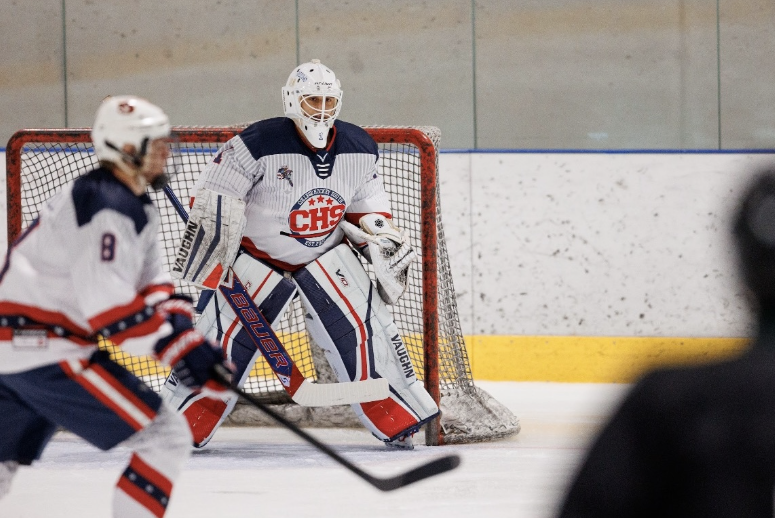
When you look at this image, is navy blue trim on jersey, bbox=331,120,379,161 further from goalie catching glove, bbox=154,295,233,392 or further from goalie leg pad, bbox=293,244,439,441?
goalie catching glove, bbox=154,295,233,392

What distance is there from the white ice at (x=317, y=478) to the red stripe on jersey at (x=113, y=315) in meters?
0.93

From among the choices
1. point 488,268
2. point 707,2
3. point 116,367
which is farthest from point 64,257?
point 707,2

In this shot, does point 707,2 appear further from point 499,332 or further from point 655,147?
point 499,332

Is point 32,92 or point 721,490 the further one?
point 32,92

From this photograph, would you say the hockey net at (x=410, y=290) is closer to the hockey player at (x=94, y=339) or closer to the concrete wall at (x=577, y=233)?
the concrete wall at (x=577, y=233)

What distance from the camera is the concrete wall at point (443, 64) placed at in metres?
5.67

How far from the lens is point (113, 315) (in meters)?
2.11

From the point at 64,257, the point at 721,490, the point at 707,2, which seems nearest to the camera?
the point at 721,490

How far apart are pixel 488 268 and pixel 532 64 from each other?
3.86 ft

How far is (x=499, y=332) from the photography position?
528cm

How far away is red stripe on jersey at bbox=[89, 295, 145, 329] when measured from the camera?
210 centimetres

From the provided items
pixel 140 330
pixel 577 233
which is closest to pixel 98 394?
pixel 140 330

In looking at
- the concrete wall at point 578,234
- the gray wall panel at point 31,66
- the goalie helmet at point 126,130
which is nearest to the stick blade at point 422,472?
the goalie helmet at point 126,130

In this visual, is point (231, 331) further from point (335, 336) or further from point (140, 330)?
point (140, 330)
